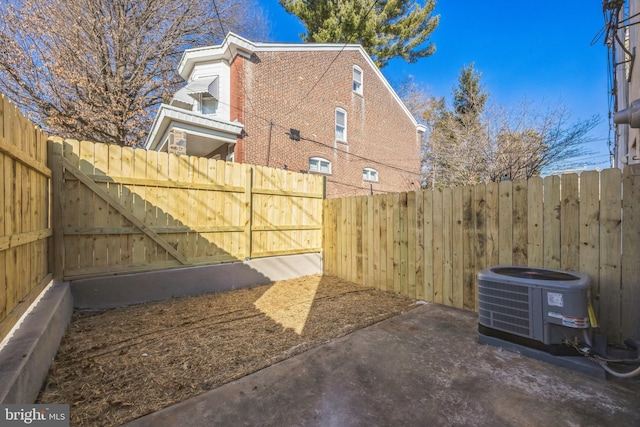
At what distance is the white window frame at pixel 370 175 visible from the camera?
12758 millimetres

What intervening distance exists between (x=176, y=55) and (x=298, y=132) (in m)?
8.62

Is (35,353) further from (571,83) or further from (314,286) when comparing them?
(571,83)

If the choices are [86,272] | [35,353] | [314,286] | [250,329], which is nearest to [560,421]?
[250,329]

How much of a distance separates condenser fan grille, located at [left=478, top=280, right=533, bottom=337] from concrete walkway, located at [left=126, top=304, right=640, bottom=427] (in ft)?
0.80

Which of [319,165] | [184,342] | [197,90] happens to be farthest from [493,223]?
[197,90]

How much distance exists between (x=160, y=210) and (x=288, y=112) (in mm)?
6891

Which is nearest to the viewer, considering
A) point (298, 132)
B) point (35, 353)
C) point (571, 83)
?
point (35, 353)

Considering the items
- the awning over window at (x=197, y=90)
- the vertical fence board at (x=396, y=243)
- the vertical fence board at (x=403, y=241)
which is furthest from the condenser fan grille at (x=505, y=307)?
the awning over window at (x=197, y=90)

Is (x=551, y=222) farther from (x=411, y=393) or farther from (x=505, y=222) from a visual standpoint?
→ (x=411, y=393)

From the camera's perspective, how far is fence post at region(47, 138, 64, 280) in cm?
346

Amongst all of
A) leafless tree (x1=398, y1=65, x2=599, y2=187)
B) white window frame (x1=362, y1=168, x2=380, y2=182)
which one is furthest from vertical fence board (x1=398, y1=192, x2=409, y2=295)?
white window frame (x1=362, y1=168, x2=380, y2=182)

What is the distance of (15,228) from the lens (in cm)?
215

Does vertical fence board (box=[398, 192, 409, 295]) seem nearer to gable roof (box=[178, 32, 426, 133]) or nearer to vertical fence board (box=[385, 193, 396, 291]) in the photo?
vertical fence board (box=[385, 193, 396, 291])

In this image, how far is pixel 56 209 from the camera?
11.5ft
